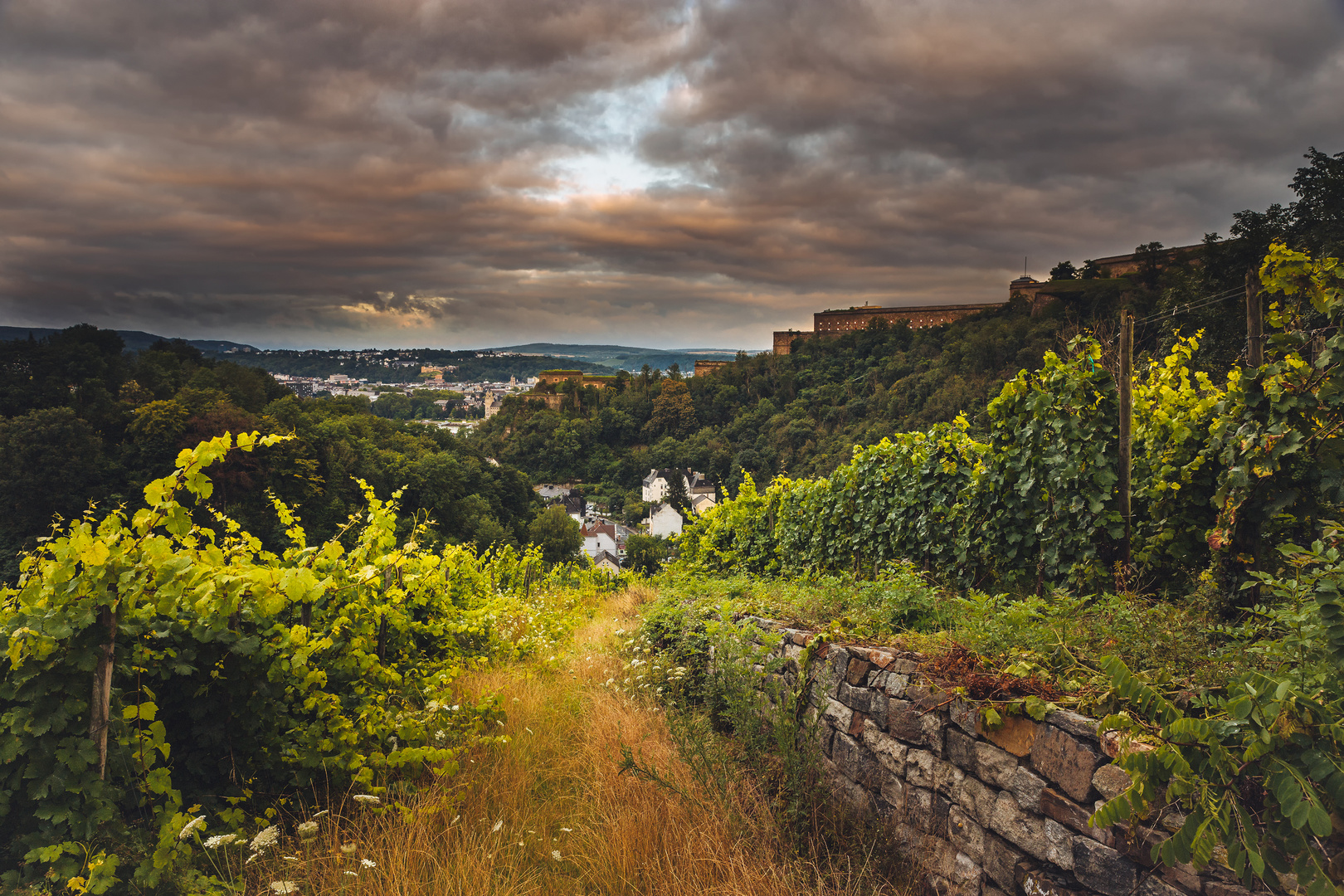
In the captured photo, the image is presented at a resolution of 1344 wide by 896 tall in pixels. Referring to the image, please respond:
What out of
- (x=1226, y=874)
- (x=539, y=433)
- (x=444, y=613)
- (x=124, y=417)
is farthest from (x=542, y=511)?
(x=1226, y=874)

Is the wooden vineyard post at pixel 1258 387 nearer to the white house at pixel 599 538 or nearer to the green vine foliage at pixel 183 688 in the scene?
the green vine foliage at pixel 183 688

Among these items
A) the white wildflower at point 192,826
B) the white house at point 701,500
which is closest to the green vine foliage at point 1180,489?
the white wildflower at point 192,826

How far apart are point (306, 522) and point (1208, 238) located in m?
42.3

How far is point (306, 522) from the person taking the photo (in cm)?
3091

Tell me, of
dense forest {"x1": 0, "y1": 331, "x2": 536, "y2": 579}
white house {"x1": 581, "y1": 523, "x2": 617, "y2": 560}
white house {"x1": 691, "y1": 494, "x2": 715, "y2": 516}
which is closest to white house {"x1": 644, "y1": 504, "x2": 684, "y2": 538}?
white house {"x1": 691, "y1": 494, "x2": 715, "y2": 516}

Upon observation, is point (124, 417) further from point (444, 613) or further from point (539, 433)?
point (539, 433)

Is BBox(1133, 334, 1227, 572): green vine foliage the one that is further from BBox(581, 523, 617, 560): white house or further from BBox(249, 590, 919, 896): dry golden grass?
BBox(581, 523, 617, 560): white house

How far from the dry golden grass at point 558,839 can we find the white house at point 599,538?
4591cm

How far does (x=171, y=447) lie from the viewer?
28.0m

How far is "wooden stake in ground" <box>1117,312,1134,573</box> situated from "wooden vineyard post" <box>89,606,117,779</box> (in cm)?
549

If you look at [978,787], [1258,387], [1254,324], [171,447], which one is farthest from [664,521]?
[978,787]

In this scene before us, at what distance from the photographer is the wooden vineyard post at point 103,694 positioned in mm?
1993

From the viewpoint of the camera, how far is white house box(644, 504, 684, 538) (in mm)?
60812

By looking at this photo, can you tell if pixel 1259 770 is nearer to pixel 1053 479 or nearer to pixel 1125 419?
pixel 1053 479
